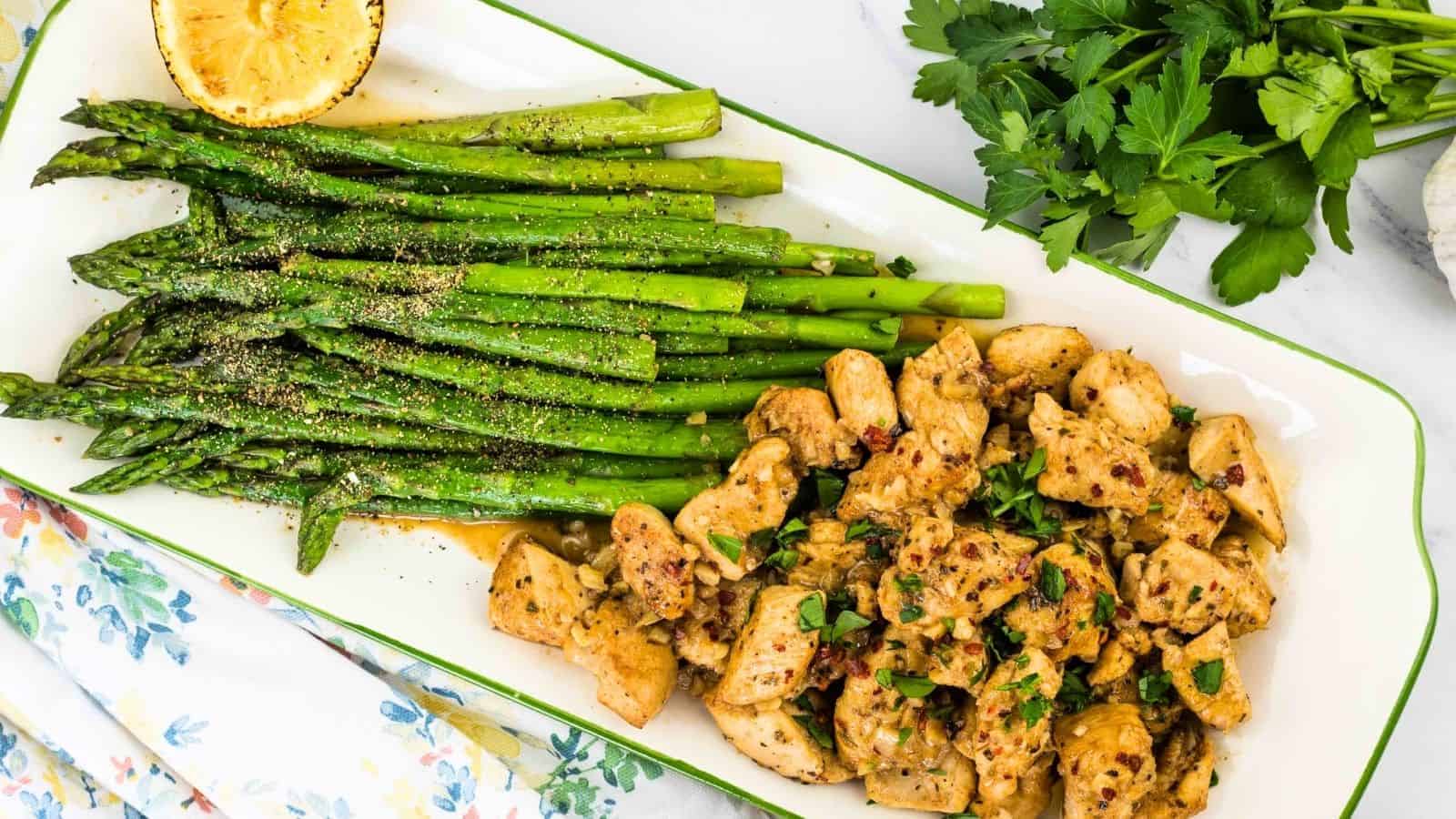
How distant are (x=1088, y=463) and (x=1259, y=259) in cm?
115

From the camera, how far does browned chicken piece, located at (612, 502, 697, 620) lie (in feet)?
12.1

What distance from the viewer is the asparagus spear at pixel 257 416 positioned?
153 inches

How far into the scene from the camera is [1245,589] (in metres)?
3.66

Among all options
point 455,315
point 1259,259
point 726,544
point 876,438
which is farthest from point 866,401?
point 1259,259

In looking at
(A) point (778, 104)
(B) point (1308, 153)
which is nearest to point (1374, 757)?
(B) point (1308, 153)

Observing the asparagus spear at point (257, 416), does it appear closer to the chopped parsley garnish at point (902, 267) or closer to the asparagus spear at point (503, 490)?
the asparagus spear at point (503, 490)

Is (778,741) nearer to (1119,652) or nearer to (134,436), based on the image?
(1119,652)

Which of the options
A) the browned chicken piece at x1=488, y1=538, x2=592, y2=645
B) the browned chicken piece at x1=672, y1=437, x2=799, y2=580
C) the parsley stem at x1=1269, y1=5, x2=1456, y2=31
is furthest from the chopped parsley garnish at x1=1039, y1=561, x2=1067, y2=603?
the parsley stem at x1=1269, y1=5, x2=1456, y2=31

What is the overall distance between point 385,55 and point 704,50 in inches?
47.7

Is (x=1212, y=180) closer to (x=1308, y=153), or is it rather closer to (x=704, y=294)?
(x=1308, y=153)

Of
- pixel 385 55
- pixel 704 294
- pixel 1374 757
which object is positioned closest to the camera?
pixel 1374 757

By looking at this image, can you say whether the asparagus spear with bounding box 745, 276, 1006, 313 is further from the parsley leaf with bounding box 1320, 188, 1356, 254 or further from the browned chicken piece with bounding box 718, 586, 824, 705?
the parsley leaf with bounding box 1320, 188, 1356, 254

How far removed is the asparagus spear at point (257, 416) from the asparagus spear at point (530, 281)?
463 millimetres

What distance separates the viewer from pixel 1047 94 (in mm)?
3932
